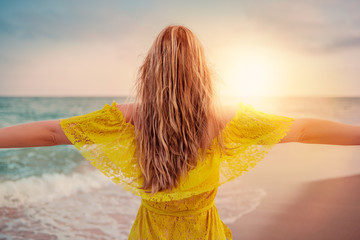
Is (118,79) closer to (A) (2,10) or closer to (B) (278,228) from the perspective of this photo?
(A) (2,10)

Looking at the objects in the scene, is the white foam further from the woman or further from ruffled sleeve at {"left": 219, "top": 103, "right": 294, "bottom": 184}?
ruffled sleeve at {"left": 219, "top": 103, "right": 294, "bottom": 184}

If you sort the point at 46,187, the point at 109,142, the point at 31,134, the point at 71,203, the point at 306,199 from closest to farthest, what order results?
the point at 31,134 < the point at 109,142 < the point at 306,199 < the point at 71,203 < the point at 46,187

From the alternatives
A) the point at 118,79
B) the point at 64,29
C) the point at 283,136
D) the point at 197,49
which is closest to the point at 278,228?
the point at 283,136

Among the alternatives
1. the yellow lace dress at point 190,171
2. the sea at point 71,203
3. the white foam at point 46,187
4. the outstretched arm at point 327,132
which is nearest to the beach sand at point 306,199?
the sea at point 71,203

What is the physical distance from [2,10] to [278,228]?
951 inches

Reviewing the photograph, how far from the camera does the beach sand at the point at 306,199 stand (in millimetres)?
2856

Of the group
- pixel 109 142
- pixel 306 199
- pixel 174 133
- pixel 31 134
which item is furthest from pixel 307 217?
pixel 31 134

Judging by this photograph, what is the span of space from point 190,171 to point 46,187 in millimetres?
5843

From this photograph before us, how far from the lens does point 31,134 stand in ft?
2.97

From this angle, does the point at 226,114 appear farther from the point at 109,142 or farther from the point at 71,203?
the point at 71,203

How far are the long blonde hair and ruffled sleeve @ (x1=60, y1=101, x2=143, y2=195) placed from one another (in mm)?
75

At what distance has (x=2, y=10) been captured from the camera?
59.1 feet

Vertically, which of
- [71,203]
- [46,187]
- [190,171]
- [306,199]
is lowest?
[46,187]

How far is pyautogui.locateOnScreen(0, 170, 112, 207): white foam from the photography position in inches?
184
